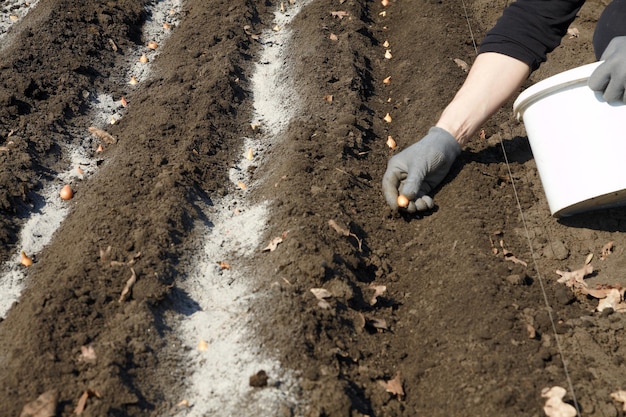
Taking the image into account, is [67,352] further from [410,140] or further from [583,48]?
[583,48]

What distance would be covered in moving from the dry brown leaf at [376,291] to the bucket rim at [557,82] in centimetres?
129

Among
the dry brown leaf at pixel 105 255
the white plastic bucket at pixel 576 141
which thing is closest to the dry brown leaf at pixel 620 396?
the white plastic bucket at pixel 576 141

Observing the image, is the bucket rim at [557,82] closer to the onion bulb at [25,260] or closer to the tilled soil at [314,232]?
the tilled soil at [314,232]

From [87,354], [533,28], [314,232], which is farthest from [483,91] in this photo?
[87,354]

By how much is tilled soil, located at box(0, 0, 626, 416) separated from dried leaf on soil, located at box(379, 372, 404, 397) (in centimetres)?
3

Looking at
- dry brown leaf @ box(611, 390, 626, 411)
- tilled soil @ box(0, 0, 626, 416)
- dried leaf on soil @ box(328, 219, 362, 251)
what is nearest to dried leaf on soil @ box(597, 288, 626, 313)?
tilled soil @ box(0, 0, 626, 416)

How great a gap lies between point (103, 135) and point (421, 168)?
2469 mm

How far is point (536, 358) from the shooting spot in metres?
3.30

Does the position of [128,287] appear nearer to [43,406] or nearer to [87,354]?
[87,354]

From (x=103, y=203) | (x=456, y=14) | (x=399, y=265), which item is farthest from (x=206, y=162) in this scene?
(x=456, y=14)

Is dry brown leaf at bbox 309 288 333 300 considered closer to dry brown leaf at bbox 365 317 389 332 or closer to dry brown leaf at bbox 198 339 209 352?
dry brown leaf at bbox 365 317 389 332

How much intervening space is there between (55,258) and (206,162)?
1240mm

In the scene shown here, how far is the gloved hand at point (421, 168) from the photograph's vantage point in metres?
4.33

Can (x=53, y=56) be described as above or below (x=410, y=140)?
above
